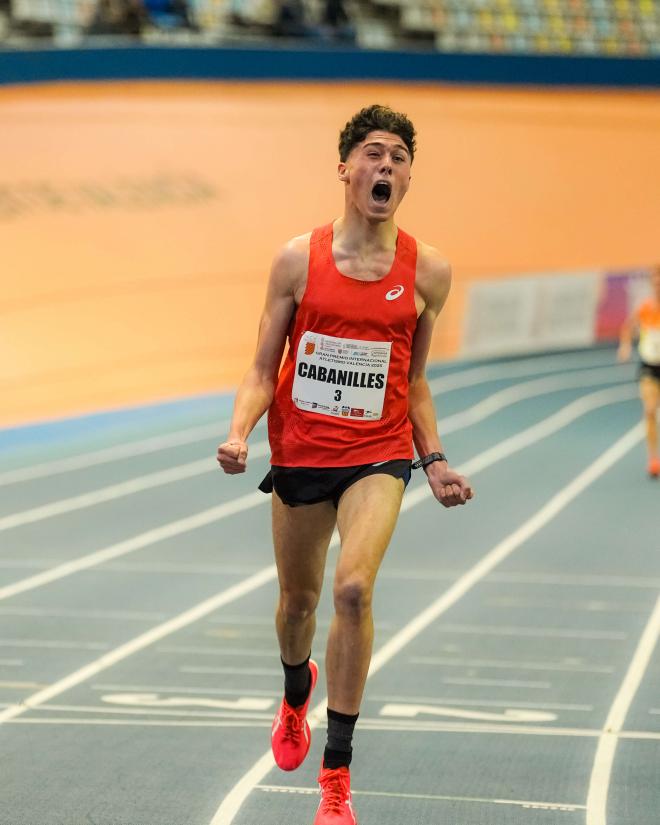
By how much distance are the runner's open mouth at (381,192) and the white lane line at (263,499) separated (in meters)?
5.34

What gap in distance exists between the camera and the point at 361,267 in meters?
4.50

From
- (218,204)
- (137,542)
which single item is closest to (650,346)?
(137,542)

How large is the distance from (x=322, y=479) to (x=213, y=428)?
491 inches

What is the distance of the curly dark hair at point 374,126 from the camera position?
445 cm

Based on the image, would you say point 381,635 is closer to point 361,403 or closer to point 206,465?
point 361,403

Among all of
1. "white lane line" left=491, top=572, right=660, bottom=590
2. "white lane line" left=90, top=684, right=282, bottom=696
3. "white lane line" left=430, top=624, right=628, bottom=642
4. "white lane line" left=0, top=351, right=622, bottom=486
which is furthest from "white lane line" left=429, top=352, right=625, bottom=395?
"white lane line" left=90, top=684, right=282, bottom=696

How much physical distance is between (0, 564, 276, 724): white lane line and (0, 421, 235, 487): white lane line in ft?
15.5

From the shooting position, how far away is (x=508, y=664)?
7312mm

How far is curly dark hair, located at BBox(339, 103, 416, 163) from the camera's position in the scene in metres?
4.45

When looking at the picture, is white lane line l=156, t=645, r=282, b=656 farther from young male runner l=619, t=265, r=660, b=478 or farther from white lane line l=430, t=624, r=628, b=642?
young male runner l=619, t=265, r=660, b=478

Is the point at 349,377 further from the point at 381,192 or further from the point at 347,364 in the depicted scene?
the point at 381,192

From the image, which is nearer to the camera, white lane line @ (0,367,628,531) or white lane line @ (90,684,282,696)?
white lane line @ (90,684,282,696)

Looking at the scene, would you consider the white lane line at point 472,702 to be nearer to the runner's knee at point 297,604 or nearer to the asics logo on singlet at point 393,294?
Result: the runner's knee at point 297,604

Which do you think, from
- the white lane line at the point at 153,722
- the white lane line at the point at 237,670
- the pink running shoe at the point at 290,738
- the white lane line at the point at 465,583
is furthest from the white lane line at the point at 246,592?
the white lane line at the point at 237,670
